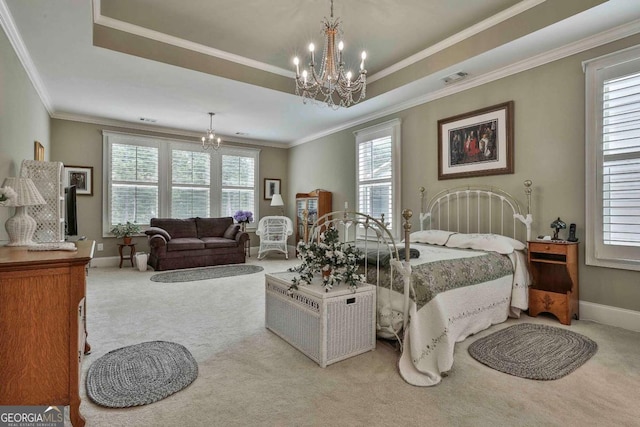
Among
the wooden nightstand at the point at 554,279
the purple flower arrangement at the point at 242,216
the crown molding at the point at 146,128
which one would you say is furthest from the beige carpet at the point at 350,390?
the crown molding at the point at 146,128

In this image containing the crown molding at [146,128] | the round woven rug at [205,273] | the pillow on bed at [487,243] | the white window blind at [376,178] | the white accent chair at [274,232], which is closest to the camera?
the pillow on bed at [487,243]

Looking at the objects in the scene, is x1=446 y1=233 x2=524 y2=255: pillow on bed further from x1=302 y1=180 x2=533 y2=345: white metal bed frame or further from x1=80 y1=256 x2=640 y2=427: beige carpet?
x1=80 y1=256 x2=640 y2=427: beige carpet

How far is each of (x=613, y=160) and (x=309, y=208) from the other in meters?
5.01

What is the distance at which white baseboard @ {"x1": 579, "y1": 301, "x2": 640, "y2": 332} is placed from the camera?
290cm

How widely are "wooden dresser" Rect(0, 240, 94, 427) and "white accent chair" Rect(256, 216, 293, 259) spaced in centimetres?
533

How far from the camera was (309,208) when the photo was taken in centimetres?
706

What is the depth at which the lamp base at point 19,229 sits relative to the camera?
7.22 feet

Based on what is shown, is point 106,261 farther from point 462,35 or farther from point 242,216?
point 462,35

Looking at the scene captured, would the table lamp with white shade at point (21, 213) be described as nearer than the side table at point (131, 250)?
Yes

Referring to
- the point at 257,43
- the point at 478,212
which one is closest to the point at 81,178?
the point at 257,43

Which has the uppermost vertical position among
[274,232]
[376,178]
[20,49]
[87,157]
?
[20,49]

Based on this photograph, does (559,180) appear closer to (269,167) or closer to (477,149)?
(477,149)

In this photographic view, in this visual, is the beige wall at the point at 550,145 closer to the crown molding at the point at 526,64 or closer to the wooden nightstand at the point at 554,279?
the crown molding at the point at 526,64

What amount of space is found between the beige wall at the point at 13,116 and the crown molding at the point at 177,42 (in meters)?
0.82
